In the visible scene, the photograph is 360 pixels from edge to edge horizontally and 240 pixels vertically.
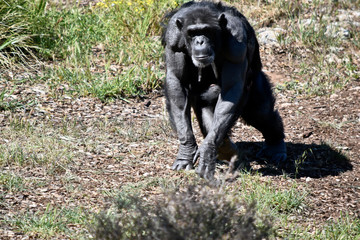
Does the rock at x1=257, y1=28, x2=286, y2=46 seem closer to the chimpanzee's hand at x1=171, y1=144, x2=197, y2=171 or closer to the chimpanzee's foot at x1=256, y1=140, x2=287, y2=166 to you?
the chimpanzee's foot at x1=256, y1=140, x2=287, y2=166

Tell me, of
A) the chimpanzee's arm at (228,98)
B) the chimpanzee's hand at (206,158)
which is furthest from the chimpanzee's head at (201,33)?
the chimpanzee's hand at (206,158)

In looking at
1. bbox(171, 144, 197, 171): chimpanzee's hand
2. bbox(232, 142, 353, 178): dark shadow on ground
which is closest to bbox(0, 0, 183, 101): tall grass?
bbox(232, 142, 353, 178): dark shadow on ground

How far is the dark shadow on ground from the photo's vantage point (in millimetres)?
5914

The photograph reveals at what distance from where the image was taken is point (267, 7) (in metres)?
10.4

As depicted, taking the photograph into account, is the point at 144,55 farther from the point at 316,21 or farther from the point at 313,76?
the point at 316,21

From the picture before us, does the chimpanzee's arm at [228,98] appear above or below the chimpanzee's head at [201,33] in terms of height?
below

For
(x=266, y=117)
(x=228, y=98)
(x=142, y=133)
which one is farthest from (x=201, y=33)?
(x=142, y=133)

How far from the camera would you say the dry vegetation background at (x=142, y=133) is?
407 cm

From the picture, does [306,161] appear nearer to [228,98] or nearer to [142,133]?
[228,98]

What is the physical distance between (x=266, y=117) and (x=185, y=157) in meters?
1.11

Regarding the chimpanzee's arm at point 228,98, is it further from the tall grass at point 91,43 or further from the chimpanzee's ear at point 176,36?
the tall grass at point 91,43

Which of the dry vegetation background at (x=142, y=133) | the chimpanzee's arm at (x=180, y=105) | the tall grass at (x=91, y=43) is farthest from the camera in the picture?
the tall grass at (x=91, y=43)

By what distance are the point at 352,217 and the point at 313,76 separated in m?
4.29

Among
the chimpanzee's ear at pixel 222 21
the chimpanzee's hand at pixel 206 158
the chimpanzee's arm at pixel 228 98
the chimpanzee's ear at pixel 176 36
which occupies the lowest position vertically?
the chimpanzee's hand at pixel 206 158
